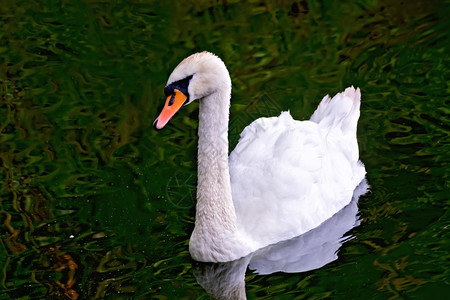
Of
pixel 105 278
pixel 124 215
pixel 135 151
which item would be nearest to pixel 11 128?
pixel 135 151

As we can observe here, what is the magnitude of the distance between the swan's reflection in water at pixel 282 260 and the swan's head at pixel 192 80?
1235 millimetres

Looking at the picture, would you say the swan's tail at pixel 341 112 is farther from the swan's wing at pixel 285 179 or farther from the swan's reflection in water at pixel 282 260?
the swan's reflection in water at pixel 282 260

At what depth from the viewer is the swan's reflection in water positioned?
661cm

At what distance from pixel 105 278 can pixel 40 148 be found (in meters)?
2.18

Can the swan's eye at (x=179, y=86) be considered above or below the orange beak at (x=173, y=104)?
above

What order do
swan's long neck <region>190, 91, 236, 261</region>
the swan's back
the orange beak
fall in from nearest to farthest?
the orange beak → swan's long neck <region>190, 91, 236, 261</region> → the swan's back

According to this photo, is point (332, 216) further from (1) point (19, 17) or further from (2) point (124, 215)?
(1) point (19, 17)

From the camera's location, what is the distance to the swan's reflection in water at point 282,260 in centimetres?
661

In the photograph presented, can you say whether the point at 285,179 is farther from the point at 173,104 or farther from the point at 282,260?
the point at 173,104

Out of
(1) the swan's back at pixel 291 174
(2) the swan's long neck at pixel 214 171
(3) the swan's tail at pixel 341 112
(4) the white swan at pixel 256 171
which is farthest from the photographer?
(3) the swan's tail at pixel 341 112

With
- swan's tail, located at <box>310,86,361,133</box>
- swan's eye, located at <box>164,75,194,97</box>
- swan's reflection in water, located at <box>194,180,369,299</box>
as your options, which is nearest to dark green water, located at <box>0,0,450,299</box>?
swan's reflection in water, located at <box>194,180,369,299</box>

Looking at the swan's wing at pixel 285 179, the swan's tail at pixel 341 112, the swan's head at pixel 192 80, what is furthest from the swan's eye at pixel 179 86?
the swan's tail at pixel 341 112

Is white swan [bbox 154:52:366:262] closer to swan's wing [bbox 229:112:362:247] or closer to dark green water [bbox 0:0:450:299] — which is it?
swan's wing [bbox 229:112:362:247]

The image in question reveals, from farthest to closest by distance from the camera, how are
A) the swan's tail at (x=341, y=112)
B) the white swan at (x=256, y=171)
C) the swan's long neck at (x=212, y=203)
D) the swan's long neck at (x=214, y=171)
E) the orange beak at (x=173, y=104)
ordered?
the swan's tail at (x=341, y=112) → the swan's long neck at (x=212, y=203) → the swan's long neck at (x=214, y=171) → the white swan at (x=256, y=171) → the orange beak at (x=173, y=104)
